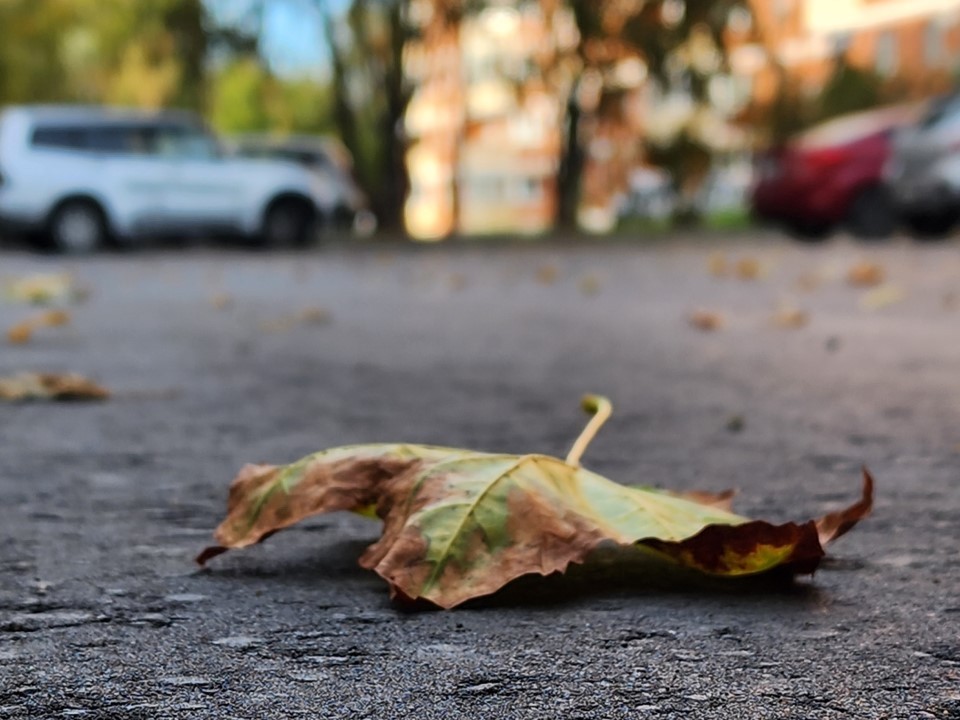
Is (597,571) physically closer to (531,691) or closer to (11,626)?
(531,691)

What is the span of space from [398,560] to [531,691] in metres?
0.34

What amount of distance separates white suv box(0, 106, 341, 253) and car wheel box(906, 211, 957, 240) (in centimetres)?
748

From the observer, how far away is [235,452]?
10.9ft

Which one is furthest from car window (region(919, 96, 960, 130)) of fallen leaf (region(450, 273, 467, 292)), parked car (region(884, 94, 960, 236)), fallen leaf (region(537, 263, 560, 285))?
fallen leaf (region(450, 273, 467, 292))

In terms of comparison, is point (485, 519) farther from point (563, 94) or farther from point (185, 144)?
point (563, 94)

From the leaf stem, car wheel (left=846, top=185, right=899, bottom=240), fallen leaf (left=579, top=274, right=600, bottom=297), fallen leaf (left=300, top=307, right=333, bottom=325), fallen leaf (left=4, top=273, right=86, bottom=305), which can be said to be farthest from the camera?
car wheel (left=846, top=185, right=899, bottom=240)

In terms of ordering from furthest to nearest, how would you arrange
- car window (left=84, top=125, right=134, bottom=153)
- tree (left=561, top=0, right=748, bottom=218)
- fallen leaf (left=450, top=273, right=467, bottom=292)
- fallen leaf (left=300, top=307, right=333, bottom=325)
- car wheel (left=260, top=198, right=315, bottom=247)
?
1. tree (left=561, top=0, right=748, bottom=218)
2. car wheel (left=260, top=198, right=315, bottom=247)
3. car window (left=84, top=125, right=134, bottom=153)
4. fallen leaf (left=450, top=273, right=467, bottom=292)
5. fallen leaf (left=300, top=307, right=333, bottom=325)

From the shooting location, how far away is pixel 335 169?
24.9 metres

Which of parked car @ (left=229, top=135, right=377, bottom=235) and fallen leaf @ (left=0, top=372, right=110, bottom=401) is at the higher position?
parked car @ (left=229, top=135, right=377, bottom=235)

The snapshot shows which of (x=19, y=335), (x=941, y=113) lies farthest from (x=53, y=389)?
(x=941, y=113)

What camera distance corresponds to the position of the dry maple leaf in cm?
188

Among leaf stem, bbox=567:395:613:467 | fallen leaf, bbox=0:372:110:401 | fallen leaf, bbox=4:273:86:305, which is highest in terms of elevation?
leaf stem, bbox=567:395:613:467

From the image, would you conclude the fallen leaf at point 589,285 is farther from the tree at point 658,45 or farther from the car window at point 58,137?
the tree at point 658,45

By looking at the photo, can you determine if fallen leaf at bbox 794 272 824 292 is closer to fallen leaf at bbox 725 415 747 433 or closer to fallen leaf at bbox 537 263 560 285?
fallen leaf at bbox 537 263 560 285
